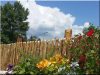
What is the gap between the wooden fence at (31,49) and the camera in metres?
11.5

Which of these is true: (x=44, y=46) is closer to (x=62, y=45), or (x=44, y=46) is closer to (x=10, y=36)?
(x=62, y=45)

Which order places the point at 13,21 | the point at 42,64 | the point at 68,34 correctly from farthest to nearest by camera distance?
the point at 13,21
the point at 68,34
the point at 42,64

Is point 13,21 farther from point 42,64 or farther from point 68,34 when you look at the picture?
point 42,64

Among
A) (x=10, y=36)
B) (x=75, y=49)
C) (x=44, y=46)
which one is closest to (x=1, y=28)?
(x=10, y=36)

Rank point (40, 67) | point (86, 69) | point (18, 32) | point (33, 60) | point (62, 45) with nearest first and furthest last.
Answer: point (86, 69), point (40, 67), point (33, 60), point (62, 45), point (18, 32)

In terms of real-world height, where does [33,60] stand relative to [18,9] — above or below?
below

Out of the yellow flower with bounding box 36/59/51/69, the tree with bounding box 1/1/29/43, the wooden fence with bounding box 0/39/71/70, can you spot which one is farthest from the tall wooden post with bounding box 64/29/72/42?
the tree with bounding box 1/1/29/43

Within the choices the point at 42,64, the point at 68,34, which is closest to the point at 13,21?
the point at 68,34

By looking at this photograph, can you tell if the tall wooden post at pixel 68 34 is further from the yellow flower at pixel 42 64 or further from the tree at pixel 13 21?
the tree at pixel 13 21

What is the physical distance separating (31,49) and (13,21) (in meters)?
26.5

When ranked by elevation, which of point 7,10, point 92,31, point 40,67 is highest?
point 7,10

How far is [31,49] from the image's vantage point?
1278cm

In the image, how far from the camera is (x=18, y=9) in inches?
1608

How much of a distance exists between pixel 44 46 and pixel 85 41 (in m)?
4.89
